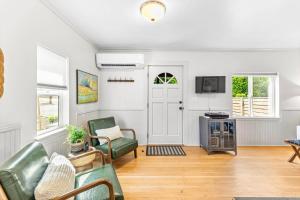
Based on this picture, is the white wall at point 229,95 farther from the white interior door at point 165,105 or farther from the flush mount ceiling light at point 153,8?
the flush mount ceiling light at point 153,8

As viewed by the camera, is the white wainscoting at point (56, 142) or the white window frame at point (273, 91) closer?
the white wainscoting at point (56, 142)

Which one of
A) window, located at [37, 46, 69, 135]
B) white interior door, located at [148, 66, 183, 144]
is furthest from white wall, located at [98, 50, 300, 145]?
window, located at [37, 46, 69, 135]

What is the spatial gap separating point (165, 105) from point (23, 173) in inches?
131

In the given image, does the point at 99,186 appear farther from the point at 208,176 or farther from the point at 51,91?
the point at 208,176

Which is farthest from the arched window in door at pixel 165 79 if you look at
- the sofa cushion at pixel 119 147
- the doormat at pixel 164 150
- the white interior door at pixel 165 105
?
the sofa cushion at pixel 119 147

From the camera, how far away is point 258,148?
13.1ft

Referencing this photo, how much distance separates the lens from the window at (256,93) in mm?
4223

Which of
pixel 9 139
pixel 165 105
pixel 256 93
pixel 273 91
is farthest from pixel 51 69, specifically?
pixel 273 91

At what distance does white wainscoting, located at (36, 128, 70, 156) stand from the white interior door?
211 centimetres

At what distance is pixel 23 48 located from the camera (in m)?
1.76

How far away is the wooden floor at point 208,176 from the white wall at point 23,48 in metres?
1.52

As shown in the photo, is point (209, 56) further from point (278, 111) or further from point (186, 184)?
point (186, 184)

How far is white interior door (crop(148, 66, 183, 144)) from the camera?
166 inches

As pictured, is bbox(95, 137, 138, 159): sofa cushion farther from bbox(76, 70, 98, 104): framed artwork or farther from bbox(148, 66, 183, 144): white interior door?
bbox(148, 66, 183, 144): white interior door
